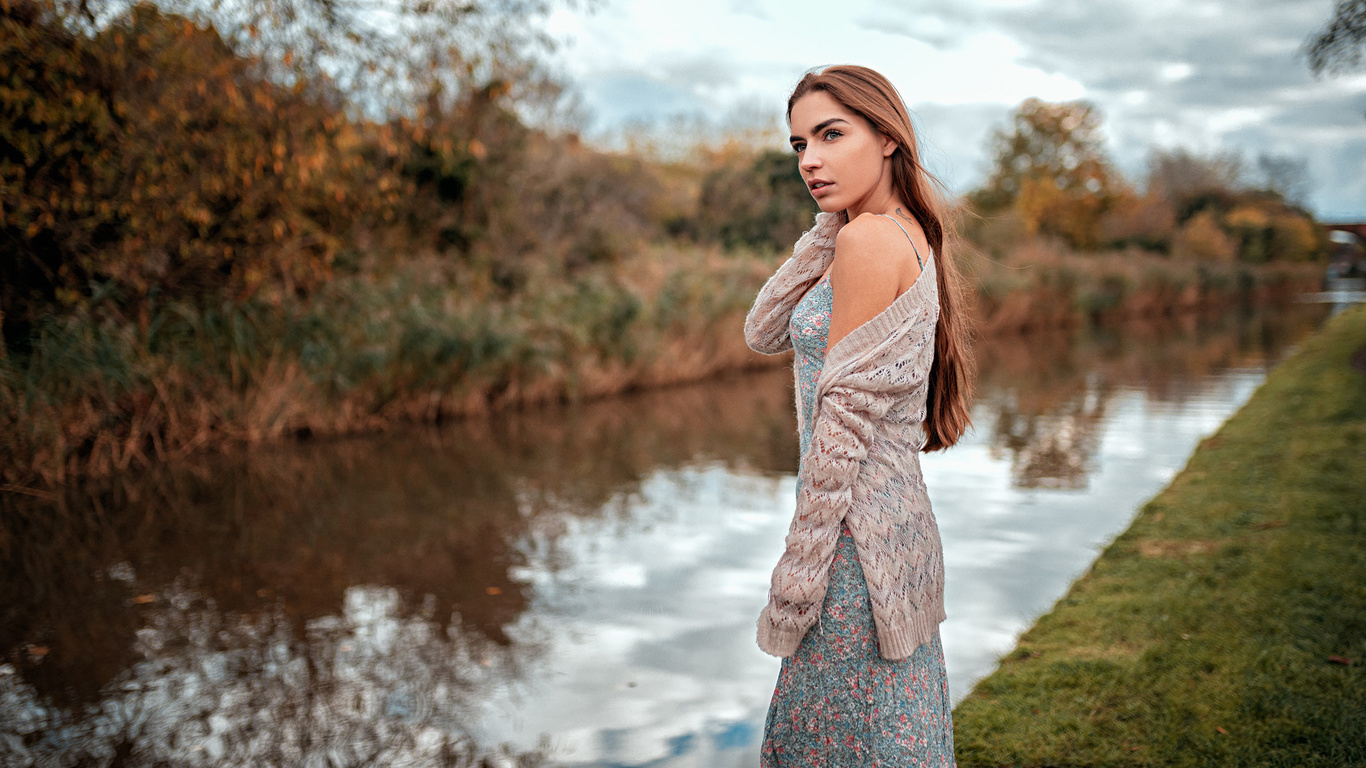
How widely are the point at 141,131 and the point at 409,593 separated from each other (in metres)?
5.32

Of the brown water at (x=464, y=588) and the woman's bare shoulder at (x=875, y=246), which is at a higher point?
the woman's bare shoulder at (x=875, y=246)

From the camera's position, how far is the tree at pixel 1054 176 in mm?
39469

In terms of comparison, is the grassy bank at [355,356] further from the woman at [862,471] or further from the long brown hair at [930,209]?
the woman at [862,471]

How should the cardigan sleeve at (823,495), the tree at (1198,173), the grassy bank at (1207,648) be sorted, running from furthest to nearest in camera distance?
the tree at (1198,173) → the grassy bank at (1207,648) → the cardigan sleeve at (823,495)

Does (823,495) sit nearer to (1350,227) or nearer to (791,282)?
(791,282)

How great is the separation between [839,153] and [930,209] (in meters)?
0.24

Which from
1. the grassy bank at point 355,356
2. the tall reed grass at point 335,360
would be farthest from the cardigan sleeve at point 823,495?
the tall reed grass at point 335,360

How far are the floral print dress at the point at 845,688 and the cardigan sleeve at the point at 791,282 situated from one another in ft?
0.44

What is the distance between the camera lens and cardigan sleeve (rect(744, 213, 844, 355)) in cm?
220

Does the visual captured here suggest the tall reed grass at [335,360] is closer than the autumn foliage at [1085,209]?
Yes

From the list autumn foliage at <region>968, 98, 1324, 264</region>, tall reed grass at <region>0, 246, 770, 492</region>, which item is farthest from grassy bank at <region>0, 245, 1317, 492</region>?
autumn foliage at <region>968, 98, 1324, 264</region>

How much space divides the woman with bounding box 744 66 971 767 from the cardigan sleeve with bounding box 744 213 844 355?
2.4 inches

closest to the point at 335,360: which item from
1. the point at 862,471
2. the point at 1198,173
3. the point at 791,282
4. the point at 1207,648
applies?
the point at 1207,648

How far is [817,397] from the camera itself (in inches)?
77.2
